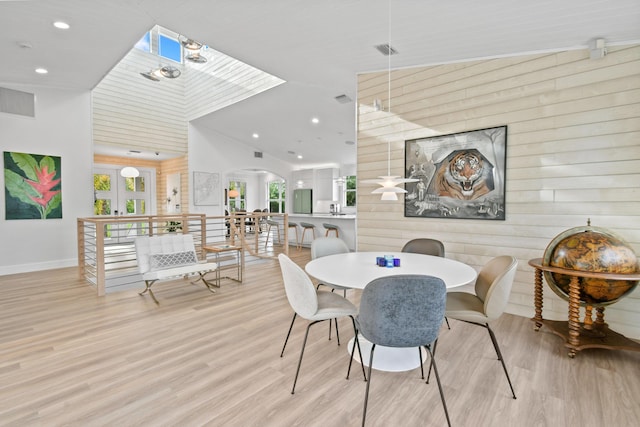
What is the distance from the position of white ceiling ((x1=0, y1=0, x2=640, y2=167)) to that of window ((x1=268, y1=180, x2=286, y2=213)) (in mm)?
8001

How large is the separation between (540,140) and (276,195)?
1118 centimetres

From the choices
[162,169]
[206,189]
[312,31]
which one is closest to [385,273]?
[312,31]

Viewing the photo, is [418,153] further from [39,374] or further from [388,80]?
[39,374]

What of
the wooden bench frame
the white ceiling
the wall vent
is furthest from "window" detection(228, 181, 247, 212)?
the wooden bench frame

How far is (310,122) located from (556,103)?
16.9 feet

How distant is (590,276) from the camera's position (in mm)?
2502

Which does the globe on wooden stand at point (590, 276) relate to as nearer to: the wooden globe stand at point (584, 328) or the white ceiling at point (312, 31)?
the wooden globe stand at point (584, 328)

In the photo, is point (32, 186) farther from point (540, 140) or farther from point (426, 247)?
point (540, 140)

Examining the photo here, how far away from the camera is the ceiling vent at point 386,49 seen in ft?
12.2

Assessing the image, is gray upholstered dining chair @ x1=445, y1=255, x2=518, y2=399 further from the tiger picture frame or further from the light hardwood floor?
the tiger picture frame

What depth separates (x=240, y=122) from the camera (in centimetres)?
833

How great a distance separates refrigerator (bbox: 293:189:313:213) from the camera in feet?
38.1

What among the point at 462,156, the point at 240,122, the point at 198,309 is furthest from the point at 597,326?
the point at 240,122

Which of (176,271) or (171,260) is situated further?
(171,260)
